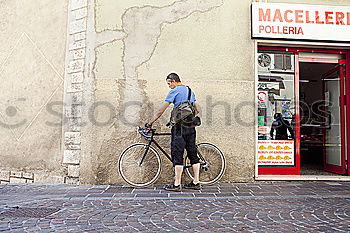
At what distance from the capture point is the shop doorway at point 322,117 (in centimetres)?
802

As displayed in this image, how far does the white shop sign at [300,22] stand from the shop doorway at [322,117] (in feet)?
2.50

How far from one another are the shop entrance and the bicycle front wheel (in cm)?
233

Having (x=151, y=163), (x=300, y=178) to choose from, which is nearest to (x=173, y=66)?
(x=151, y=163)

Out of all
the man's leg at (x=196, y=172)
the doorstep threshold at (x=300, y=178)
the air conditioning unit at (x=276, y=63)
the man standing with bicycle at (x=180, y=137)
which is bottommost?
the doorstep threshold at (x=300, y=178)

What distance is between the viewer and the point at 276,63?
7711mm

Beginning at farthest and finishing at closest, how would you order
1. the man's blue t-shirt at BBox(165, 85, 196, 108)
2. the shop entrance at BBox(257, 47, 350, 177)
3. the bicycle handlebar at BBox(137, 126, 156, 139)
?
1. the shop entrance at BBox(257, 47, 350, 177)
2. the bicycle handlebar at BBox(137, 126, 156, 139)
3. the man's blue t-shirt at BBox(165, 85, 196, 108)

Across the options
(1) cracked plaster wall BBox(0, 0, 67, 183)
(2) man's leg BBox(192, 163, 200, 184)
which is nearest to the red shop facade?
(2) man's leg BBox(192, 163, 200, 184)

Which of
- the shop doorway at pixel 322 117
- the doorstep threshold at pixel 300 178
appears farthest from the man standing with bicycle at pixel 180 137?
the shop doorway at pixel 322 117

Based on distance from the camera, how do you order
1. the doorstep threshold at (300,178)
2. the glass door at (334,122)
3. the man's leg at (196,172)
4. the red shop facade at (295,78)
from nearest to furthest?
1. the man's leg at (196,172)
2. the doorstep threshold at (300,178)
3. the red shop facade at (295,78)
4. the glass door at (334,122)

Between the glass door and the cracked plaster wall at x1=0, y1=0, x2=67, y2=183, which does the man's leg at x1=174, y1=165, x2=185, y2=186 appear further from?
the glass door

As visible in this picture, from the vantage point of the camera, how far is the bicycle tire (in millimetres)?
6824

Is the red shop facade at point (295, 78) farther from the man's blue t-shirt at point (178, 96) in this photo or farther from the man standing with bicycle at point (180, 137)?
the man's blue t-shirt at point (178, 96)

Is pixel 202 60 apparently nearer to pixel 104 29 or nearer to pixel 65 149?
pixel 104 29

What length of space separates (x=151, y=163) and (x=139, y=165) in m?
0.24
